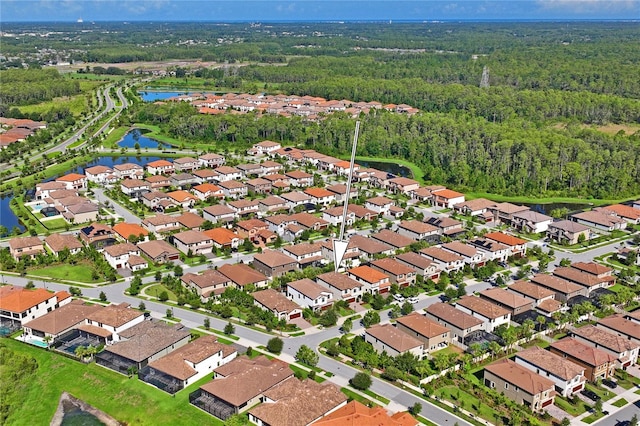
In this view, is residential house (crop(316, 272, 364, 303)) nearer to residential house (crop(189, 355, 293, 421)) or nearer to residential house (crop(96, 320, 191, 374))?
residential house (crop(189, 355, 293, 421))

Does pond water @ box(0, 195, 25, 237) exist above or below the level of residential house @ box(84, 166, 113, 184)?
below

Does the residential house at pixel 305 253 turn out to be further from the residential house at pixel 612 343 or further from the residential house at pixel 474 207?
the residential house at pixel 612 343

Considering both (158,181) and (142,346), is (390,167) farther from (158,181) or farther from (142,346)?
(142,346)

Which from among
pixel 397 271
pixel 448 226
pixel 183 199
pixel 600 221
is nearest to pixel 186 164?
pixel 183 199

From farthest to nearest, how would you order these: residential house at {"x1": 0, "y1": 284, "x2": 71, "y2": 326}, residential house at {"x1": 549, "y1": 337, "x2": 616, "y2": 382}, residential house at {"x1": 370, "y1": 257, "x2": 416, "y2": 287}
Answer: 1. residential house at {"x1": 370, "y1": 257, "x2": 416, "y2": 287}
2. residential house at {"x1": 0, "y1": 284, "x2": 71, "y2": 326}
3. residential house at {"x1": 549, "y1": 337, "x2": 616, "y2": 382}

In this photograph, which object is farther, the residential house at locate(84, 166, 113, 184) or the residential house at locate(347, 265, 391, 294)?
the residential house at locate(84, 166, 113, 184)

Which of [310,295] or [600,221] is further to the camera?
[600,221]

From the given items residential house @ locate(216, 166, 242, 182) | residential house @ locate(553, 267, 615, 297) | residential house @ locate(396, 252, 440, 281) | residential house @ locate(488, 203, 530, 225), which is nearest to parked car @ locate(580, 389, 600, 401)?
A: residential house @ locate(553, 267, 615, 297)
